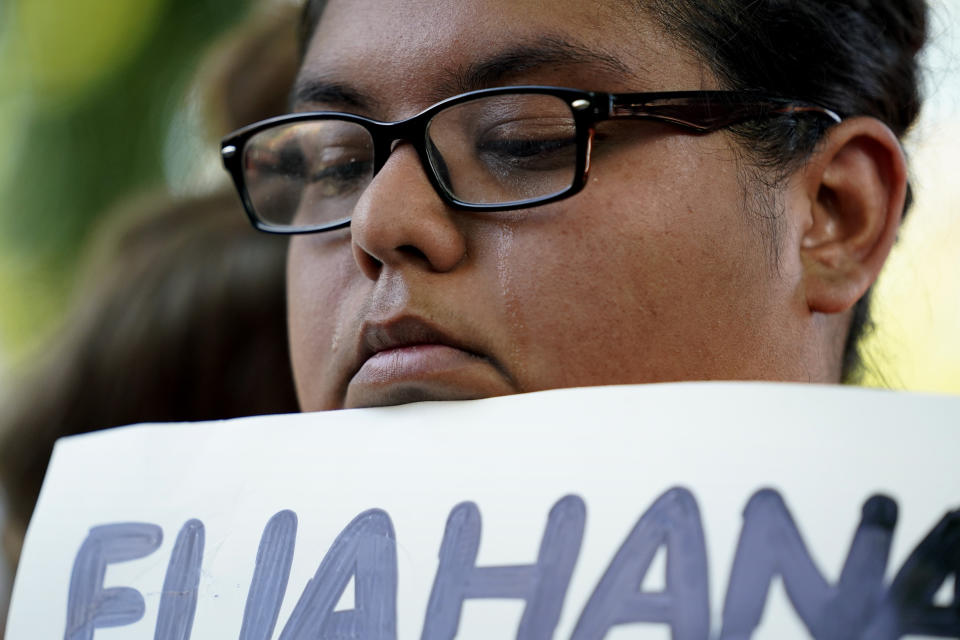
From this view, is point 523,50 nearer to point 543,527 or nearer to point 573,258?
point 573,258

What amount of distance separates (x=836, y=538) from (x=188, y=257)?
1.52 meters

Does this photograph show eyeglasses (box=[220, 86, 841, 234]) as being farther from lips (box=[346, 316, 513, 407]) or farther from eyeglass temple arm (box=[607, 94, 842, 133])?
lips (box=[346, 316, 513, 407])

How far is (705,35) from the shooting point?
94 cm

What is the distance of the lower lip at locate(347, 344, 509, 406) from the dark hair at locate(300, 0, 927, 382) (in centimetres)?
30

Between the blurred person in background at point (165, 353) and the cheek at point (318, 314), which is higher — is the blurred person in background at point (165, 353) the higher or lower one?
the higher one

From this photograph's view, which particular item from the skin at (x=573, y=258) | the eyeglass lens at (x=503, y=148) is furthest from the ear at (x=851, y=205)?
the eyeglass lens at (x=503, y=148)

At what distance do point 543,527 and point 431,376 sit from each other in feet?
0.59

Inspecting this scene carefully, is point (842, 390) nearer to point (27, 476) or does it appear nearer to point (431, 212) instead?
point (431, 212)

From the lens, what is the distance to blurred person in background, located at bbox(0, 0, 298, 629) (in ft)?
5.99

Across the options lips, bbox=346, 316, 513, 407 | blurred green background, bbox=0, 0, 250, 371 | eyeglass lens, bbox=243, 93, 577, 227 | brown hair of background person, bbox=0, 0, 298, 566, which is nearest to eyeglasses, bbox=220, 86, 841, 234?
eyeglass lens, bbox=243, 93, 577, 227

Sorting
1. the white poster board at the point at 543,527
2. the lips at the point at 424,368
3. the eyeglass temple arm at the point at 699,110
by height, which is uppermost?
the eyeglass temple arm at the point at 699,110

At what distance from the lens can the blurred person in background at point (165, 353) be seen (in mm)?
1826

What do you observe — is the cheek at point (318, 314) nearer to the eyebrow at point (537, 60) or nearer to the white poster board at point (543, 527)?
the white poster board at point (543, 527)

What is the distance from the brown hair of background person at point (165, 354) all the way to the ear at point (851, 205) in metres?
1.09
